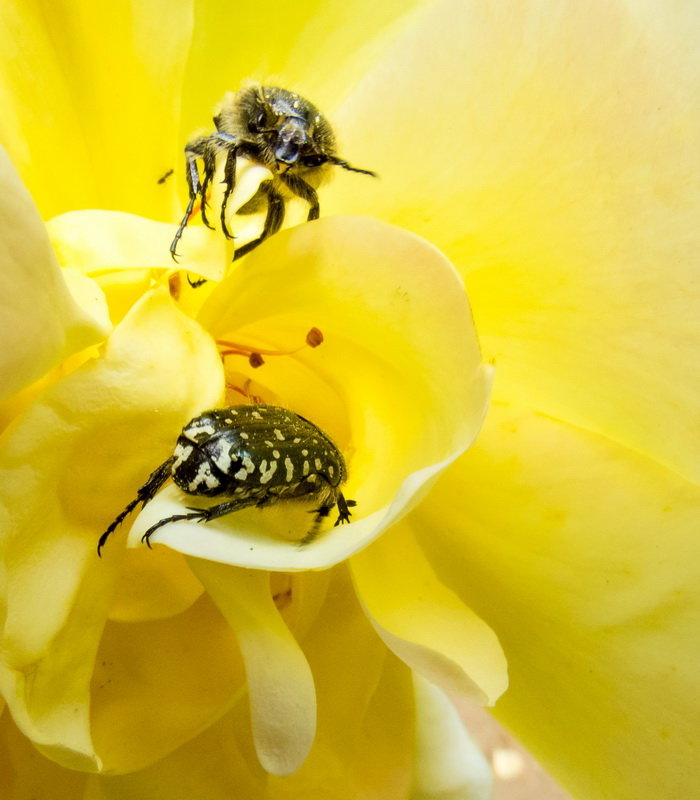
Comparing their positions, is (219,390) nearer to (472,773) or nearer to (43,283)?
(43,283)

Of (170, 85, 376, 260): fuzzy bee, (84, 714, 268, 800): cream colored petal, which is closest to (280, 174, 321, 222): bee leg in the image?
(170, 85, 376, 260): fuzzy bee

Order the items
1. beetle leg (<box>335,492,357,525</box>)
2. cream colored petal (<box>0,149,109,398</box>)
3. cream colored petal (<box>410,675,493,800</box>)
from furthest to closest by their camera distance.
Result: 1. cream colored petal (<box>410,675,493,800</box>)
2. beetle leg (<box>335,492,357,525</box>)
3. cream colored petal (<box>0,149,109,398</box>)

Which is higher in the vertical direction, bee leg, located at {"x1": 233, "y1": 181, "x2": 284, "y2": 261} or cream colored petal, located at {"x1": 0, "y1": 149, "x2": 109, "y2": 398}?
cream colored petal, located at {"x1": 0, "y1": 149, "x2": 109, "y2": 398}

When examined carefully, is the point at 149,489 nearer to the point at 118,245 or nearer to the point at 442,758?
the point at 118,245

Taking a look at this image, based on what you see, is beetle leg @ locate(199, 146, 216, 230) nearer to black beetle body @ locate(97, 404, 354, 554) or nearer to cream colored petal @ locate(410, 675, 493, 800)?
black beetle body @ locate(97, 404, 354, 554)

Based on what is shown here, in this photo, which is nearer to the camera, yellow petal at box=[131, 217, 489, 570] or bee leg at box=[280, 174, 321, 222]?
yellow petal at box=[131, 217, 489, 570]

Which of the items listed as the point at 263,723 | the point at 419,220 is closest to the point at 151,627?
the point at 263,723

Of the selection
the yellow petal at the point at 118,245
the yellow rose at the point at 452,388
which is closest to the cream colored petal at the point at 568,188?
the yellow rose at the point at 452,388

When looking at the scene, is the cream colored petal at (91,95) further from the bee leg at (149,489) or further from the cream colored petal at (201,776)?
the cream colored petal at (201,776)
